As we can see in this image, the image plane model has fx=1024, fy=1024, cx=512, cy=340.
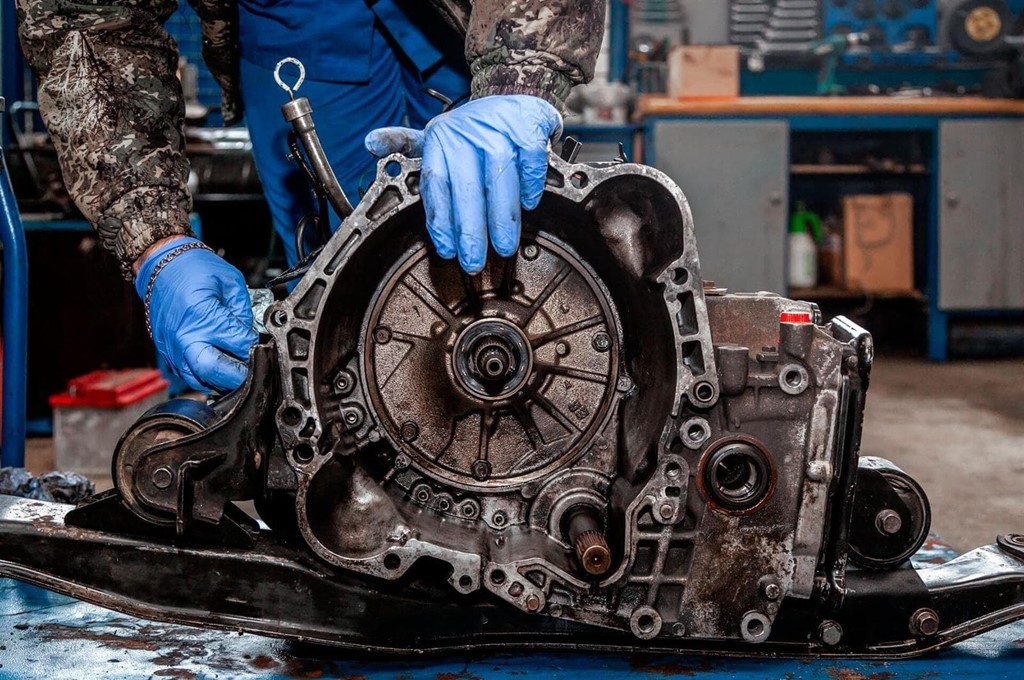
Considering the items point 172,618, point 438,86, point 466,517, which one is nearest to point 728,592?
point 466,517

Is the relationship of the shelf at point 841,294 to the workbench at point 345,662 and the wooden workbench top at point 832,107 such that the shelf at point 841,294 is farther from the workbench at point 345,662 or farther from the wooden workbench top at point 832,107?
the workbench at point 345,662

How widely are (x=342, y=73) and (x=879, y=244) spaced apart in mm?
4390

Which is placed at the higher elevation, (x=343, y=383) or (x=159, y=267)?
(x=159, y=267)

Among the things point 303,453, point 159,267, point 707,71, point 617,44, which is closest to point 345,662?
point 303,453

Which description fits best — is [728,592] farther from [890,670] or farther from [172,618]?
[172,618]

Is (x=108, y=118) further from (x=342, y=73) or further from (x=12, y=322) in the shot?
(x=12, y=322)

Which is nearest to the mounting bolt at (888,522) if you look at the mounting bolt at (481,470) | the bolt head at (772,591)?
the bolt head at (772,591)

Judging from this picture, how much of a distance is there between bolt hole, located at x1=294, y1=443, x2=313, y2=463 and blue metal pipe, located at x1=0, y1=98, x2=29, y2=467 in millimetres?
1249

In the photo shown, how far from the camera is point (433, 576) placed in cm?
142

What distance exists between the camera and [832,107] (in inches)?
220

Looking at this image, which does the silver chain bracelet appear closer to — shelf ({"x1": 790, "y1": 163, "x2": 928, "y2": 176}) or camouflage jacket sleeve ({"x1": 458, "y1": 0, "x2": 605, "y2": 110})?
camouflage jacket sleeve ({"x1": 458, "y1": 0, "x2": 605, "y2": 110})

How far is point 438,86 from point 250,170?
8.60ft

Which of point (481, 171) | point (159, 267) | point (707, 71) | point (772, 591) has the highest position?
point (707, 71)

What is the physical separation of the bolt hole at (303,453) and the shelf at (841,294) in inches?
196
